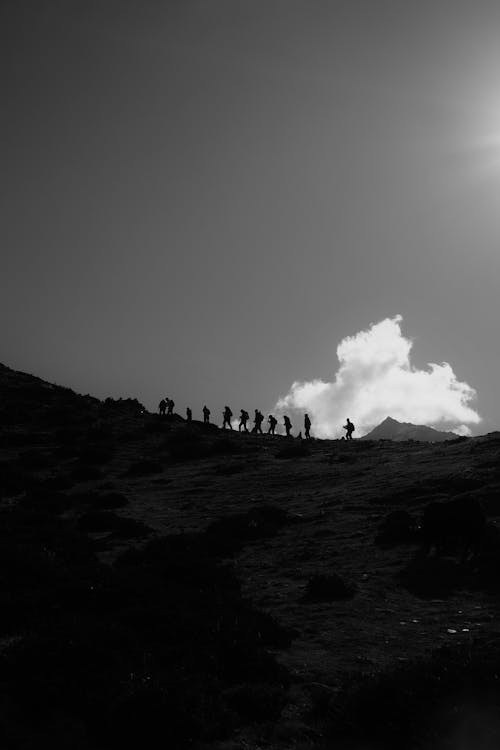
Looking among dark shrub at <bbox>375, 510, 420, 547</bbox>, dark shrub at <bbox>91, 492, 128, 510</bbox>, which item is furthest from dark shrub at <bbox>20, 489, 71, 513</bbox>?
dark shrub at <bbox>375, 510, 420, 547</bbox>

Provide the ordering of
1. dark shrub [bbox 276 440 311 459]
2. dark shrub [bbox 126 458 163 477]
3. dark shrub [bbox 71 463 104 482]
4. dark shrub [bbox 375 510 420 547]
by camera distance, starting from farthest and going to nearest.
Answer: dark shrub [bbox 276 440 311 459]
dark shrub [bbox 126 458 163 477]
dark shrub [bbox 71 463 104 482]
dark shrub [bbox 375 510 420 547]

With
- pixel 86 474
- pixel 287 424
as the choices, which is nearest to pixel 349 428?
pixel 287 424

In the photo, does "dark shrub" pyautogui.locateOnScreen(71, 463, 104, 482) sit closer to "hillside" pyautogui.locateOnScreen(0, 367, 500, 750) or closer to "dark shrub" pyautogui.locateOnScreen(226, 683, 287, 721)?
"hillside" pyautogui.locateOnScreen(0, 367, 500, 750)

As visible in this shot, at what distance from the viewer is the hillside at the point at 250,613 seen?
7648mm

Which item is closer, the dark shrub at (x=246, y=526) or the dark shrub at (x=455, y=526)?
the dark shrub at (x=455, y=526)

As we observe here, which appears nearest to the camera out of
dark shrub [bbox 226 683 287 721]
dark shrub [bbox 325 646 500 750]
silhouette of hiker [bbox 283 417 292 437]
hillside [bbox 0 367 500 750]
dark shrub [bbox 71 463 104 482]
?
dark shrub [bbox 325 646 500 750]

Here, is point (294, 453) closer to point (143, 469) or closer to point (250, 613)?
point (143, 469)

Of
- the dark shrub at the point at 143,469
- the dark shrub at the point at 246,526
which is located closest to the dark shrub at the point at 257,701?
the dark shrub at the point at 246,526

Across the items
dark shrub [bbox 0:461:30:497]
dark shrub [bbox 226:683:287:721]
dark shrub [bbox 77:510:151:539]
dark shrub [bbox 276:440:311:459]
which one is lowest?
dark shrub [bbox 226:683:287:721]

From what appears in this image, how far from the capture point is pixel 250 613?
1251 cm

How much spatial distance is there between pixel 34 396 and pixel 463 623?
5648 centimetres

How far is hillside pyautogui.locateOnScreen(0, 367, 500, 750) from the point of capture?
25.1ft

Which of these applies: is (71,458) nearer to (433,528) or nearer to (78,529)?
(78,529)

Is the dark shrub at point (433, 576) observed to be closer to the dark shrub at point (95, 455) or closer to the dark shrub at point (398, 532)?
the dark shrub at point (398, 532)
